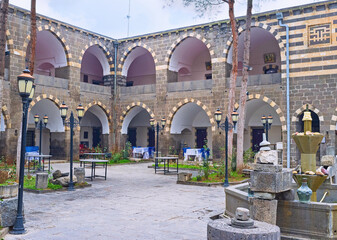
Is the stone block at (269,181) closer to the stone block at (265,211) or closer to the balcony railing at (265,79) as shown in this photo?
the stone block at (265,211)

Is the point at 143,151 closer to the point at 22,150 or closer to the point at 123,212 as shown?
the point at 123,212

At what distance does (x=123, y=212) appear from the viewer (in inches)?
278

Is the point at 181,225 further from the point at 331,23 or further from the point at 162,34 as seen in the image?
the point at 162,34

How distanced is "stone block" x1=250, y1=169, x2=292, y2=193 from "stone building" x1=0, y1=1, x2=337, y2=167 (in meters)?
9.43

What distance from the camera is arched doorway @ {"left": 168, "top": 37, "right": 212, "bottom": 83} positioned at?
20.4 meters

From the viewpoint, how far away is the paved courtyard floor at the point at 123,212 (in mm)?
5500

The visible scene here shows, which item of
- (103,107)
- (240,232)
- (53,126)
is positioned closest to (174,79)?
(103,107)

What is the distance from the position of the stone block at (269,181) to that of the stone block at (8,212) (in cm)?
382

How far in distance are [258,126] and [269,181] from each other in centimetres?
1609

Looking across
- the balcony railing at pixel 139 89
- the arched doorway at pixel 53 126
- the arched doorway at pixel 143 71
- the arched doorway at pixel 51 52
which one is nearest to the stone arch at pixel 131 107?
the balcony railing at pixel 139 89

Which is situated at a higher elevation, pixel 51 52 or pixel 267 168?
pixel 51 52

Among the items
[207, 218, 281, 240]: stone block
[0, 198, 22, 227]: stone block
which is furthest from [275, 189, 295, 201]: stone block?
[0, 198, 22, 227]: stone block

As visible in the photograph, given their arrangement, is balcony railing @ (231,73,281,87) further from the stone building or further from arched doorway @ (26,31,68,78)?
arched doorway @ (26,31,68,78)

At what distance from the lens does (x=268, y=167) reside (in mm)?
4836
